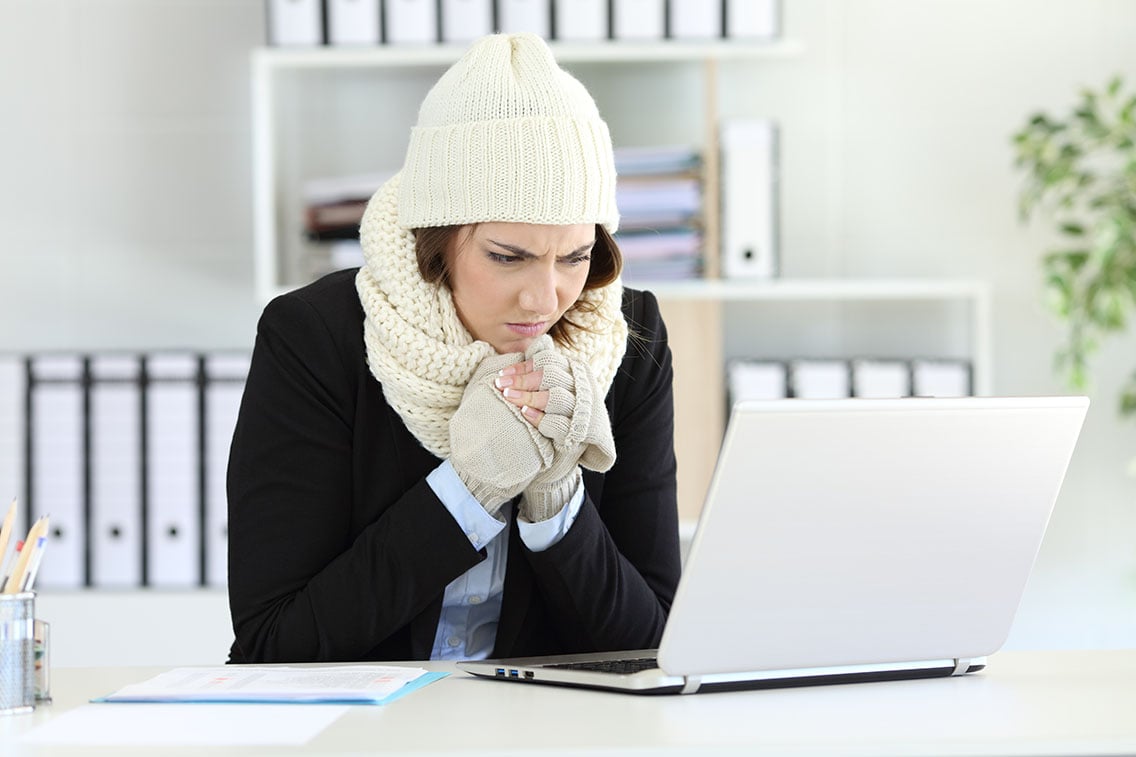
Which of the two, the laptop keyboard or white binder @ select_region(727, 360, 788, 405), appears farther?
white binder @ select_region(727, 360, 788, 405)

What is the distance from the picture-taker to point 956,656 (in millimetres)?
1048

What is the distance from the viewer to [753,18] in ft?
7.39

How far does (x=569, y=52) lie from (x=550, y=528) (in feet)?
4.03

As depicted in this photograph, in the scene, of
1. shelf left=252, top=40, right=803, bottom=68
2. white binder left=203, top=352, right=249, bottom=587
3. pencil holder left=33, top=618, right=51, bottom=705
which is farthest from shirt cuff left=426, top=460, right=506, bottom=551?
shelf left=252, top=40, right=803, bottom=68

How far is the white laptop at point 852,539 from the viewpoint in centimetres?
91

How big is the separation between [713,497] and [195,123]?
6.17 ft

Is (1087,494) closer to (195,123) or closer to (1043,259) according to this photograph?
(1043,259)

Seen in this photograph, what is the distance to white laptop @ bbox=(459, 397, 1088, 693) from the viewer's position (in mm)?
913

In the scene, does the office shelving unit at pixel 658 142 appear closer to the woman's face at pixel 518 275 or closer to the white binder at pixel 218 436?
the white binder at pixel 218 436

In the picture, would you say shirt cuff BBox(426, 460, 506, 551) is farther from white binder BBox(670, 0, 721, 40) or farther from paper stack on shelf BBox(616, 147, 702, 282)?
white binder BBox(670, 0, 721, 40)

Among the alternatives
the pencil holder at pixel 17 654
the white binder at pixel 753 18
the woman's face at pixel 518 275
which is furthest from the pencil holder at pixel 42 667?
the white binder at pixel 753 18

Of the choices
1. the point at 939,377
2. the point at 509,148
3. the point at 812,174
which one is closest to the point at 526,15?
the point at 812,174

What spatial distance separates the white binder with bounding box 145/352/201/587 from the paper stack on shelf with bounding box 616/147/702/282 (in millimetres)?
757

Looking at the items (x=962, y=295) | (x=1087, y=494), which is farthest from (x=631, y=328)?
(x=1087, y=494)
